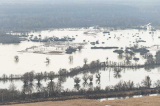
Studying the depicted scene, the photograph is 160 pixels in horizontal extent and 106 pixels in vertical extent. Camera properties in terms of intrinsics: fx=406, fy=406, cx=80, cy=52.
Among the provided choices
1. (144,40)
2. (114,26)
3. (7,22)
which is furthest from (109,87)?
(7,22)

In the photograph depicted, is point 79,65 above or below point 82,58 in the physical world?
below

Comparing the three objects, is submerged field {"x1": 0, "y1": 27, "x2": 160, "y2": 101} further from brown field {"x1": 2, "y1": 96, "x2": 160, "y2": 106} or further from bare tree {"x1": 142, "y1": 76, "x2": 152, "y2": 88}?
brown field {"x1": 2, "y1": 96, "x2": 160, "y2": 106}

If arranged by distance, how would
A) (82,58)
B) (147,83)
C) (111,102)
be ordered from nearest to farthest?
(111,102) → (147,83) → (82,58)

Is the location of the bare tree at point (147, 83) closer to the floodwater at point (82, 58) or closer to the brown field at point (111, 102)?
the floodwater at point (82, 58)

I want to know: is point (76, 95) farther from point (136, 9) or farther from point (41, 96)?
point (136, 9)

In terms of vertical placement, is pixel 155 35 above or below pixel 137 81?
above

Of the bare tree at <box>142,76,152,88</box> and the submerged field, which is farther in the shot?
the bare tree at <box>142,76,152,88</box>

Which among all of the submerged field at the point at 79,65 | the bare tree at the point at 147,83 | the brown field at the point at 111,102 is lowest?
the brown field at the point at 111,102

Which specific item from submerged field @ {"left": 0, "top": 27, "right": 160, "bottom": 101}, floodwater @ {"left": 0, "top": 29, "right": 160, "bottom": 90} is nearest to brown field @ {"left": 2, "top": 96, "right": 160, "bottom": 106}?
submerged field @ {"left": 0, "top": 27, "right": 160, "bottom": 101}

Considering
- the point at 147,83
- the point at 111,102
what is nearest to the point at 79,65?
the point at 147,83

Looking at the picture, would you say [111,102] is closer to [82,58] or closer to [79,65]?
[79,65]

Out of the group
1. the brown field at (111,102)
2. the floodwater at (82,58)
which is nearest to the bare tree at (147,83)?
the floodwater at (82,58)
